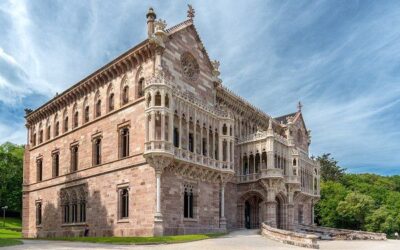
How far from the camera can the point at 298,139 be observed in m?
65.4

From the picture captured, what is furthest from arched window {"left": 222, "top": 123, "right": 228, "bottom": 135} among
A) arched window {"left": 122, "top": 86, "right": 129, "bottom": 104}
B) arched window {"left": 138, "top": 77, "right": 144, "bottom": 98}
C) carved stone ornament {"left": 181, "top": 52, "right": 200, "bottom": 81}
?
arched window {"left": 122, "top": 86, "right": 129, "bottom": 104}

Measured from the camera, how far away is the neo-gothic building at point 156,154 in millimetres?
35469

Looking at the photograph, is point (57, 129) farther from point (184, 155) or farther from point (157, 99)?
point (184, 155)

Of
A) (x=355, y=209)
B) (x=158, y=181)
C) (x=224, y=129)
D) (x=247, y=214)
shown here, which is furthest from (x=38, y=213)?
(x=355, y=209)

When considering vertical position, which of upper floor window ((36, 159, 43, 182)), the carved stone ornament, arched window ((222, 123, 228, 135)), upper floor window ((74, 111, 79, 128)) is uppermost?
the carved stone ornament

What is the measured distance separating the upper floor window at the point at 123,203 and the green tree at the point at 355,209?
46148 millimetres

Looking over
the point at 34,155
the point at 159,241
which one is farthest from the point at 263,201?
the point at 34,155

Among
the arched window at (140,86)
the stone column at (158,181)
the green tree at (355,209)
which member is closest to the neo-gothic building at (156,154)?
the stone column at (158,181)

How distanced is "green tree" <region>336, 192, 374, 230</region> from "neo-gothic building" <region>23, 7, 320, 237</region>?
20.0 metres

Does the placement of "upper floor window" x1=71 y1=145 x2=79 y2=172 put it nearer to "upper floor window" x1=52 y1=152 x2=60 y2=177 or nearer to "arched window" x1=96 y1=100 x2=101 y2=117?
"upper floor window" x1=52 y1=152 x2=60 y2=177

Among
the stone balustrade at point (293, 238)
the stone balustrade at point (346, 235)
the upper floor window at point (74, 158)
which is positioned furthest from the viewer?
the stone balustrade at point (346, 235)

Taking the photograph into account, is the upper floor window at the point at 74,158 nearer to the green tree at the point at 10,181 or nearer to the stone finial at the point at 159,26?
the stone finial at the point at 159,26

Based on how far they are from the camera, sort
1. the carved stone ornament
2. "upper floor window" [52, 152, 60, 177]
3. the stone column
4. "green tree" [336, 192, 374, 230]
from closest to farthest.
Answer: the stone column, the carved stone ornament, "upper floor window" [52, 152, 60, 177], "green tree" [336, 192, 374, 230]

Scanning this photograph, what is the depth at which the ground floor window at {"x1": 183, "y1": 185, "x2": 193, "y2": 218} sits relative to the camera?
38031 mm
